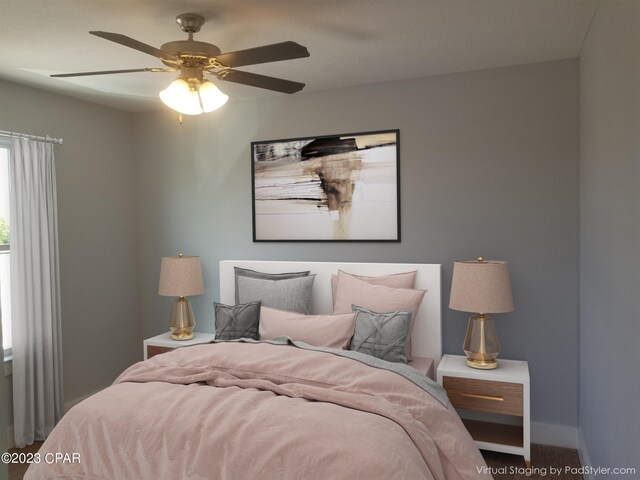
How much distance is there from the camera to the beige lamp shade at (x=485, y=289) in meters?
2.96

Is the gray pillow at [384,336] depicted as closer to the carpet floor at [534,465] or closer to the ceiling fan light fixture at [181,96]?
the carpet floor at [534,465]

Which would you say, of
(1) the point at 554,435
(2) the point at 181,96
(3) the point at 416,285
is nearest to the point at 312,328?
(3) the point at 416,285

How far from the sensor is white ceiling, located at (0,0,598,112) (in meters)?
2.33

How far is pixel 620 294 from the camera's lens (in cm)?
198

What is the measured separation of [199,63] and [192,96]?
0.17 meters

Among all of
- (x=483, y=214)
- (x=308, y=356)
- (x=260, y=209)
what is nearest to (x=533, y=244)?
(x=483, y=214)

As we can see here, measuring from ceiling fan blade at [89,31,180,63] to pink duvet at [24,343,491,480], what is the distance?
1.53 metres

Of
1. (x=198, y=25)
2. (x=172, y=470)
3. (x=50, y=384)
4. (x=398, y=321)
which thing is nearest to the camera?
(x=172, y=470)

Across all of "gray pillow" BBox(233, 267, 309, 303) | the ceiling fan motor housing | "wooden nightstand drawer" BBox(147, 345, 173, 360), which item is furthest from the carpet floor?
the ceiling fan motor housing

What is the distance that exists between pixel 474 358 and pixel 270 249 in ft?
5.94

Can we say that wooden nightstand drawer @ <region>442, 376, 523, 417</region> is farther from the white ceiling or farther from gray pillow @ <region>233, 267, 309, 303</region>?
the white ceiling

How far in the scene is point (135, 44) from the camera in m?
2.00

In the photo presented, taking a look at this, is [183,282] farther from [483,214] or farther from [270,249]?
[483,214]

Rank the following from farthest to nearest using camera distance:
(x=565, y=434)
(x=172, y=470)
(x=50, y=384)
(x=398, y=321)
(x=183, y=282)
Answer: (x=183, y=282) → (x=50, y=384) → (x=565, y=434) → (x=398, y=321) → (x=172, y=470)
